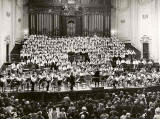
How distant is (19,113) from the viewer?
11.9 m

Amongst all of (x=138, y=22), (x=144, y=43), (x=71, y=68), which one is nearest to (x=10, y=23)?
(x=71, y=68)

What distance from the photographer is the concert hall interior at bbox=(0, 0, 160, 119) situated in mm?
13328

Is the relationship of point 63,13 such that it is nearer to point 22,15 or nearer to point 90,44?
point 22,15

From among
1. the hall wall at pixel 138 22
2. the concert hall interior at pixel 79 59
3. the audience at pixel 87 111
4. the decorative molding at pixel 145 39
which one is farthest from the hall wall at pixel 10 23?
the decorative molding at pixel 145 39

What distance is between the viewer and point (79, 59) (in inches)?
1077

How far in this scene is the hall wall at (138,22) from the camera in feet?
90.7

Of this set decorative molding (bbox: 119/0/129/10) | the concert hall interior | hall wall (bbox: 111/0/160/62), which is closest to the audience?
the concert hall interior

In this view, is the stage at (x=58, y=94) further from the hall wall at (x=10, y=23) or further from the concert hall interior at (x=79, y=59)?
the hall wall at (x=10, y=23)

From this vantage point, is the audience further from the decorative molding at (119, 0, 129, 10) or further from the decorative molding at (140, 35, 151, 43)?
the decorative molding at (119, 0, 129, 10)

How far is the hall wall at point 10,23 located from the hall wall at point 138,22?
10791mm

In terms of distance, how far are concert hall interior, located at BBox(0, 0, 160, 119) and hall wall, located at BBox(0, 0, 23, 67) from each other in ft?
0.20

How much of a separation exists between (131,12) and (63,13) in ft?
24.1

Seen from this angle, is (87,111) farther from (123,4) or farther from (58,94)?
(123,4)

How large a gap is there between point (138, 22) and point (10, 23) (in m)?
12.7
